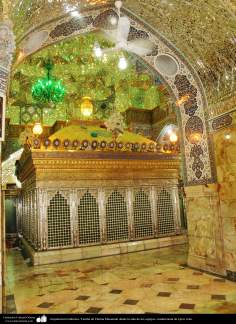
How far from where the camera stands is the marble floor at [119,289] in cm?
360

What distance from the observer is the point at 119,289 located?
4.42m

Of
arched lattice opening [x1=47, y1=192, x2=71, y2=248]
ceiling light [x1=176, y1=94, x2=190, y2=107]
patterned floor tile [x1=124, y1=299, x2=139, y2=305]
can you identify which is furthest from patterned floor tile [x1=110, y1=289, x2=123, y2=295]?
ceiling light [x1=176, y1=94, x2=190, y2=107]

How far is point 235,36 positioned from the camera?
421 centimetres

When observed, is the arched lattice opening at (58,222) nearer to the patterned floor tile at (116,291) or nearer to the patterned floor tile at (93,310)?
the patterned floor tile at (116,291)

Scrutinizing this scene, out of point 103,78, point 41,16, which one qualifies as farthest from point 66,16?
point 103,78

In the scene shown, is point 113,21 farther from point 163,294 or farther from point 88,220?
point 88,220

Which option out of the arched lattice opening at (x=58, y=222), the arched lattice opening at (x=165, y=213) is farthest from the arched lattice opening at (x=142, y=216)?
the arched lattice opening at (x=58, y=222)

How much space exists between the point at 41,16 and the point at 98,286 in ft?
14.1

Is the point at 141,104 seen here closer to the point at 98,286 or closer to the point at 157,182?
the point at 157,182

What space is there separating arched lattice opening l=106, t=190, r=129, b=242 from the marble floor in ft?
3.74

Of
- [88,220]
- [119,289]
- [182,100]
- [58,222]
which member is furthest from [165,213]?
[119,289]

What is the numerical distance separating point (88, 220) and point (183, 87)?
4.10 metres

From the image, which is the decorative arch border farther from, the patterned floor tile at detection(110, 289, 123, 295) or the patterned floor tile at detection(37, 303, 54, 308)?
the patterned floor tile at detection(37, 303, 54, 308)

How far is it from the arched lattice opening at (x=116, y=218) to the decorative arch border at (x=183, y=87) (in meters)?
2.70
